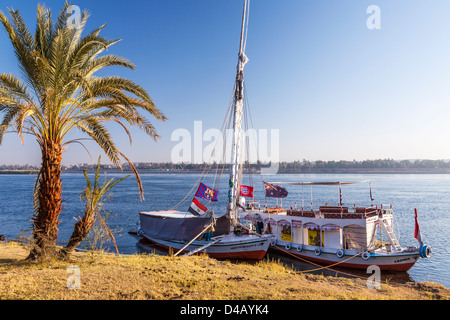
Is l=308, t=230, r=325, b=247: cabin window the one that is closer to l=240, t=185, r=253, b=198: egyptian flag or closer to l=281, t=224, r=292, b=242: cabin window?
l=281, t=224, r=292, b=242: cabin window

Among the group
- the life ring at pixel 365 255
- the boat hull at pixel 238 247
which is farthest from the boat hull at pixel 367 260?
the boat hull at pixel 238 247

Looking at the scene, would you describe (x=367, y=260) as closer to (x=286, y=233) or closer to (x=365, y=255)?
(x=365, y=255)

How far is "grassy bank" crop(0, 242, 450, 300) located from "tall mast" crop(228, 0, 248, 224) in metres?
10.4

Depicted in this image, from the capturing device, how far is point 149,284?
990cm

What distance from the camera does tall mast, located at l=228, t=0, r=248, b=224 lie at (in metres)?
23.8

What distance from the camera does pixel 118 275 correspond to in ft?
34.9

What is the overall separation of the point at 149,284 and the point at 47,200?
548cm

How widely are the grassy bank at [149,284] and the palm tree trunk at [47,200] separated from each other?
90 centimetres

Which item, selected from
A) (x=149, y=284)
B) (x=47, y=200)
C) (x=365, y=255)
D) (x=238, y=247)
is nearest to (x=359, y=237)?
(x=365, y=255)

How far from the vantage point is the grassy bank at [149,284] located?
28.5ft

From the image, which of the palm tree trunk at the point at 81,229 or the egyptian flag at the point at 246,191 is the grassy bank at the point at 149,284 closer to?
the palm tree trunk at the point at 81,229

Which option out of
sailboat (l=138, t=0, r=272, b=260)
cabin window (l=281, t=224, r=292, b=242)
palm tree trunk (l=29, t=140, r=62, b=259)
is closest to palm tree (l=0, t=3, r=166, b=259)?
palm tree trunk (l=29, t=140, r=62, b=259)

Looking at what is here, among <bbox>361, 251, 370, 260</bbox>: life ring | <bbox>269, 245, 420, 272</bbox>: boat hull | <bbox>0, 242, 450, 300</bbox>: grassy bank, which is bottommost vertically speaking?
<bbox>269, 245, 420, 272</bbox>: boat hull
